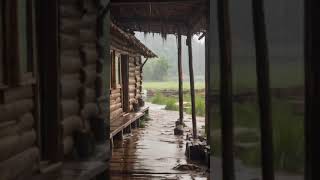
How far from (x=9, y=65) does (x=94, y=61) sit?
278 cm

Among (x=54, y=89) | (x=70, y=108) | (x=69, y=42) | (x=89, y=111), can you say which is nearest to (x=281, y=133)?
(x=54, y=89)

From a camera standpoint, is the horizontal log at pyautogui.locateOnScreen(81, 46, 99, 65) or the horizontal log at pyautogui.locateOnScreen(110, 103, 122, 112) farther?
the horizontal log at pyautogui.locateOnScreen(110, 103, 122, 112)

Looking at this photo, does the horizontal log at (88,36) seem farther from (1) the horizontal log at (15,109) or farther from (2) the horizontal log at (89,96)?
(1) the horizontal log at (15,109)

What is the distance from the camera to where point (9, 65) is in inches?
148

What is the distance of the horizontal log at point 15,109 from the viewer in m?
3.78

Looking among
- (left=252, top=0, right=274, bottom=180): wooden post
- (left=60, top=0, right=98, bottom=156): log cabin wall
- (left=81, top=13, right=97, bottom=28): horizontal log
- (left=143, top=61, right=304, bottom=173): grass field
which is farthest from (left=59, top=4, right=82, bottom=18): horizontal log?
(left=252, top=0, right=274, bottom=180): wooden post

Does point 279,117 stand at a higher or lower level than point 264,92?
lower

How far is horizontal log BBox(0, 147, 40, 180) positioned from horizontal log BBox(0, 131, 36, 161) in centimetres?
4

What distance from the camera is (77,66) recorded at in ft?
19.0

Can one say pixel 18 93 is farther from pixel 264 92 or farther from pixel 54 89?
pixel 264 92

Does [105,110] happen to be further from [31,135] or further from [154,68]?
[154,68]

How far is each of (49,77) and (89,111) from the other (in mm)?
1503
